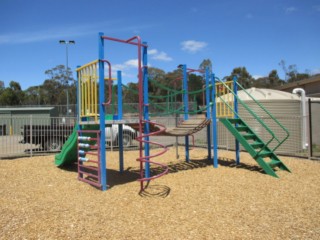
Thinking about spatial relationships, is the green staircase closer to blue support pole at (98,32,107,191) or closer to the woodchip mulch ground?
the woodchip mulch ground

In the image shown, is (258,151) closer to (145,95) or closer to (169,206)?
(145,95)

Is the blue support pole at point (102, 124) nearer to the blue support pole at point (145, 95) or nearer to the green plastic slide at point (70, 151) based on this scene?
the blue support pole at point (145, 95)

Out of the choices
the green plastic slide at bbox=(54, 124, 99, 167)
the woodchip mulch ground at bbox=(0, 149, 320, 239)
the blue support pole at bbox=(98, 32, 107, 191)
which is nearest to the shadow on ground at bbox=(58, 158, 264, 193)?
the woodchip mulch ground at bbox=(0, 149, 320, 239)

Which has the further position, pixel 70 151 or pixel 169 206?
pixel 70 151

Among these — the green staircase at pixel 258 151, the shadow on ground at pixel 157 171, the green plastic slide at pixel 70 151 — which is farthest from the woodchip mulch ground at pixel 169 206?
the green plastic slide at pixel 70 151

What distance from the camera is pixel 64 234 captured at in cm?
405

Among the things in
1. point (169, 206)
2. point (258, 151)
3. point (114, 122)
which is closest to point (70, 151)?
point (114, 122)

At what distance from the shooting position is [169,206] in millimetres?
5293

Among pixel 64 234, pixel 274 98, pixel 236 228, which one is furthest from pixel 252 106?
pixel 64 234

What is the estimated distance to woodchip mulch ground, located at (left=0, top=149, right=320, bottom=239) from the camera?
414 centimetres

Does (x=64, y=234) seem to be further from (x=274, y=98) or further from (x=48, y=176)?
(x=274, y=98)

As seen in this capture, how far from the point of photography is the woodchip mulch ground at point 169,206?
4145 mm

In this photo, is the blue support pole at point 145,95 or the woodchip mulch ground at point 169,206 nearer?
the woodchip mulch ground at point 169,206

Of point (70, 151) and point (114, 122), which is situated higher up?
point (114, 122)
